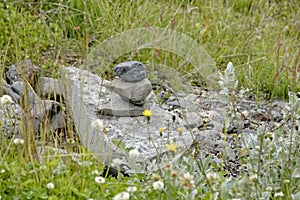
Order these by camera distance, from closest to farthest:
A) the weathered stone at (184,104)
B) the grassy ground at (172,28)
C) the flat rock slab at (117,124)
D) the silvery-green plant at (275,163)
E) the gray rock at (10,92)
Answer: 1. the silvery-green plant at (275,163)
2. the flat rock slab at (117,124)
3. the gray rock at (10,92)
4. the weathered stone at (184,104)
5. the grassy ground at (172,28)

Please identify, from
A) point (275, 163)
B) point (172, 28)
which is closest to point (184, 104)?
point (172, 28)

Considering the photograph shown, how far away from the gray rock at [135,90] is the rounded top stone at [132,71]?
3cm

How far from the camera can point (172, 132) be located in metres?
4.08

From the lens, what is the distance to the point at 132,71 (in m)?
3.92

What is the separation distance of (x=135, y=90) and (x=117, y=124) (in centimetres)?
24

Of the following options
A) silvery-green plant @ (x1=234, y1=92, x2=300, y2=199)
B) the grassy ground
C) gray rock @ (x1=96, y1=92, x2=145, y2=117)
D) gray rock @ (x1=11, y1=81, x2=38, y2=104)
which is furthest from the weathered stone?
silvery-green plant @ (x1=234, y1=92, x2=300, y2=199)

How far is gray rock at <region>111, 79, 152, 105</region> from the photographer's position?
392 centimetres

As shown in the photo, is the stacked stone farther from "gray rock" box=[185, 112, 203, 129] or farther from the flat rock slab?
"gray rock" box=[185, 112, 203, 129]

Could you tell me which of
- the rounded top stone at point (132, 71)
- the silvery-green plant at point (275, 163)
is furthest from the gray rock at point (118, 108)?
the silvery-green plant at point (275, 163)

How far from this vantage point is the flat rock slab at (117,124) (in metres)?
3.69

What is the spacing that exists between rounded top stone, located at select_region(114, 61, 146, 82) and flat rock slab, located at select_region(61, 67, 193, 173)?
168 millimetres

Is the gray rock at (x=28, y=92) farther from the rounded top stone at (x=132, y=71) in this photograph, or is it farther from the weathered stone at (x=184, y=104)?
the weathered stone at (x=184, y=104)

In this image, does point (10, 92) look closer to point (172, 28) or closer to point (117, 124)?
point (117, 124)

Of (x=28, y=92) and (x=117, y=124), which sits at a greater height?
(x=28, y=92)
